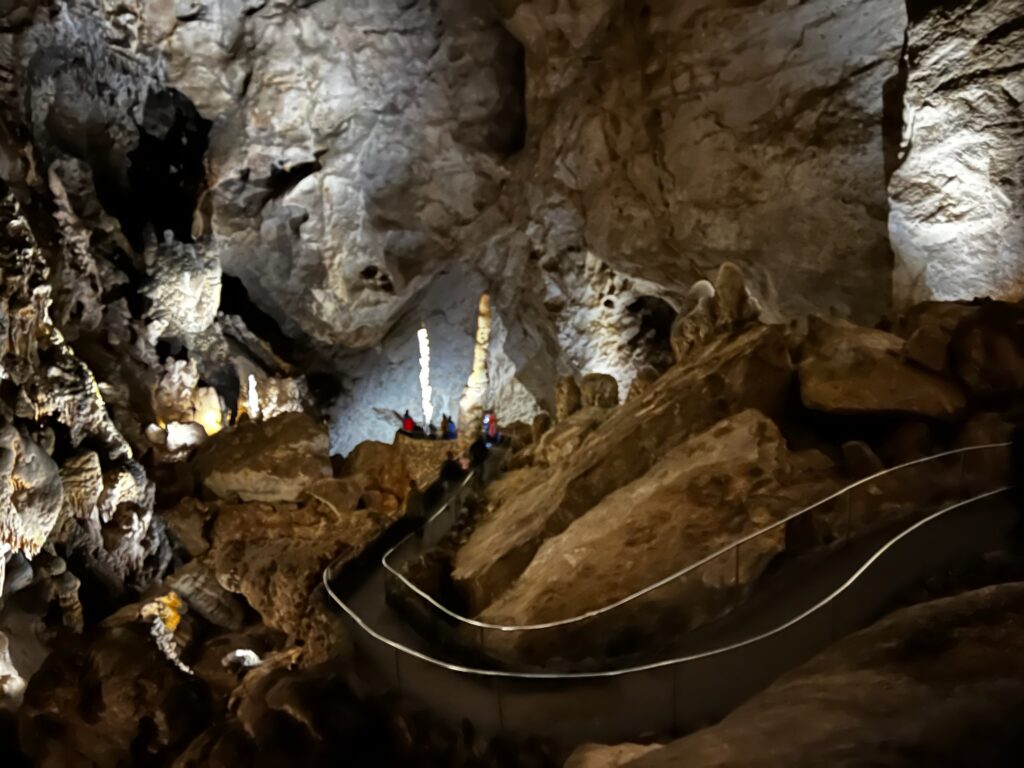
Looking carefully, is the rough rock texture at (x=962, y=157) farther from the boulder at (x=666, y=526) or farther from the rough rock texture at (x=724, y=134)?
the boulder at (x=666, y=526)

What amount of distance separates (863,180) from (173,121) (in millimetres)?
13265

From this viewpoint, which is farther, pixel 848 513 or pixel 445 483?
pixel 445 483

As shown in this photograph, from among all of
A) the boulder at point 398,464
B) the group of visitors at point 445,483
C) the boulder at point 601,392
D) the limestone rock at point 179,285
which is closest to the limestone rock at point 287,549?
the group of visitors at point 445,483

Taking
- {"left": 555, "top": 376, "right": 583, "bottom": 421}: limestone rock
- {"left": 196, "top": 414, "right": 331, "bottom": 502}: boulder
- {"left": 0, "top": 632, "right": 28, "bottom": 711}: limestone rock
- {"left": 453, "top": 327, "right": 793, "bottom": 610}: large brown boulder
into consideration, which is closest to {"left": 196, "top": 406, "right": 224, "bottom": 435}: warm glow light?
{"left": 196, "top": 414, "right": 331, "bottom": 502}: boulder

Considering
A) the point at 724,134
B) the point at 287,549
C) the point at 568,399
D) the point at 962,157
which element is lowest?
the point at 287,549

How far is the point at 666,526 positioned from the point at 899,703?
2608 millimetres

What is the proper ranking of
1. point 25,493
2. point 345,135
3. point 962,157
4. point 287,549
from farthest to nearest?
point 345,135 < point 25,493 < point 287,549 < point 962,157

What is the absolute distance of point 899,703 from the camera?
2.77 meters

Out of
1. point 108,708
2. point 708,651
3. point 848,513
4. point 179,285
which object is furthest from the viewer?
point 179,285

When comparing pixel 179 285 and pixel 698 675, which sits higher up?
pixel 179 285

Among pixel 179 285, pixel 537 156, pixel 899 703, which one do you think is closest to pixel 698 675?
pixel 899 703

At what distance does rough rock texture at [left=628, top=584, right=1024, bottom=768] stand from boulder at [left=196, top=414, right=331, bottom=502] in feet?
26.6

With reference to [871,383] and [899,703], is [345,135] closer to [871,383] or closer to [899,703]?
[871,383]

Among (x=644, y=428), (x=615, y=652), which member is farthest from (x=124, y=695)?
(x=644, y=428)
